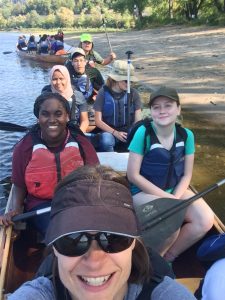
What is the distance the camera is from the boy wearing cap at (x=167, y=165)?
10.3 ft

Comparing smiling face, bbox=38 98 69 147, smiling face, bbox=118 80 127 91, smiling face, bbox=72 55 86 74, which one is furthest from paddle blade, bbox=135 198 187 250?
smiling face, bbox=72 55 86 74

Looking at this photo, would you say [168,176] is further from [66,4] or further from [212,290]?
[66,4]

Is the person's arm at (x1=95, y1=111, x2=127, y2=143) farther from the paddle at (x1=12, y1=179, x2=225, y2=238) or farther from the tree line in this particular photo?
the tree line

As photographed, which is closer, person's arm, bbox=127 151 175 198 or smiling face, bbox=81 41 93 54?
person's arm, bbox=127 151 175 198

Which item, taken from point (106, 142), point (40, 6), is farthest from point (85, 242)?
point (40, 6)

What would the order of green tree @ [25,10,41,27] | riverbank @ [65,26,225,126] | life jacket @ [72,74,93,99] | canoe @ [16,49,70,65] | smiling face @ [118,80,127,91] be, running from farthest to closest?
green tree @ [25,10,41,27]
canoe @ [16,49,70,65]
riverbank @ [65,26,225,126]
life jacket @ [72,74,93,99]
smiling face @ [118,80,127,91]

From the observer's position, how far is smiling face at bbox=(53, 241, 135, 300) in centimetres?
120

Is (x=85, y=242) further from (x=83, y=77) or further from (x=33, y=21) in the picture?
(x=33, y=21)

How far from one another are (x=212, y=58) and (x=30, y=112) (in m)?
8.11

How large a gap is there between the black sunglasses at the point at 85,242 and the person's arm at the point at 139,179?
80.8 inches

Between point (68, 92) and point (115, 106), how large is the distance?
66cm

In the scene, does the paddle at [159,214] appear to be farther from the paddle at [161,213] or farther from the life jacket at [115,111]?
the life jacket at [115,111]

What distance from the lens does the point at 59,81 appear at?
15.9ft

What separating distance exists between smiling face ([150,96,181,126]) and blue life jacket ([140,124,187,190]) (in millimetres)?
159
